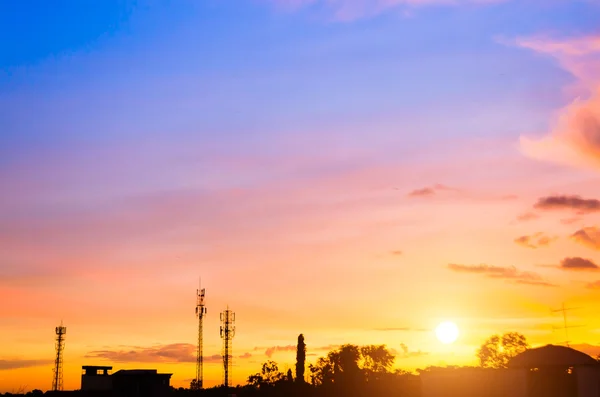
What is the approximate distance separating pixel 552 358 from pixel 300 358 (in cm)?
4617

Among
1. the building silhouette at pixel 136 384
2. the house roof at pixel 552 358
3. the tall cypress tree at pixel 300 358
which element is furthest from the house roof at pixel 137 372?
the house roof at pixel 552 358

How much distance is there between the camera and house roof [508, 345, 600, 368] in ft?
290

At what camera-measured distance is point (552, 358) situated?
89.8 meters

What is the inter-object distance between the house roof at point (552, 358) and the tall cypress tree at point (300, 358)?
1562 inches

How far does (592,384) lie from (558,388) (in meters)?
3.82

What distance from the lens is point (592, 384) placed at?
87.0 metres

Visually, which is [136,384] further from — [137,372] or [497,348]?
[497,348]

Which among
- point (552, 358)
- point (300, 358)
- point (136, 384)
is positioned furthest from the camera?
point (300, 358)

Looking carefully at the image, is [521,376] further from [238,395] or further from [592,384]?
[238,395]

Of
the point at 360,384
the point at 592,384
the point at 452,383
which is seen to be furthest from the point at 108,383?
the point at 592,384

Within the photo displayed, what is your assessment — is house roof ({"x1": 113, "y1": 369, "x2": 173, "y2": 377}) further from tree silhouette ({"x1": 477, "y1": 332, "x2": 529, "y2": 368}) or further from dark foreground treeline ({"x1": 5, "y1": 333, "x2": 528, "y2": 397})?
tree silhouette ({"x1": 477, "y1": 332, "x2": 529, "y2": 368})

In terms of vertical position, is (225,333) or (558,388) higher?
(225,333)

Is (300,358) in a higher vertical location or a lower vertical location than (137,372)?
higher

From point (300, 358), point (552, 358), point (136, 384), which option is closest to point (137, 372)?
point (136, 384)
